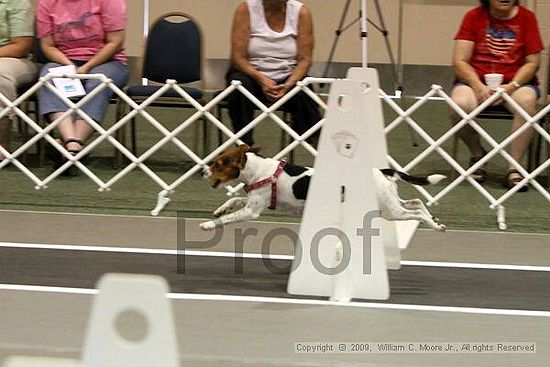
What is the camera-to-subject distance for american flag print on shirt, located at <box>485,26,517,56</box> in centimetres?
516

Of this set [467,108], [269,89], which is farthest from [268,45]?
[467,108]

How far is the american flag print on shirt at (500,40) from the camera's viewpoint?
203 inches

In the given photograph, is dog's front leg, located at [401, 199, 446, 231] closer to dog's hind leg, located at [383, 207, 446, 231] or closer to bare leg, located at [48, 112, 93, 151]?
dog's hind leg, located at [383, 207, 446, 231]

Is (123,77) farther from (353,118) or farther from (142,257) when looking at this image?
(353,118)

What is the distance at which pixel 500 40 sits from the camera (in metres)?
5.17

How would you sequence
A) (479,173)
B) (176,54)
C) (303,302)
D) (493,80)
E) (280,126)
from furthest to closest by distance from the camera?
(176,54)
(479,173)
(493,80)
(280,126)
(303,302)

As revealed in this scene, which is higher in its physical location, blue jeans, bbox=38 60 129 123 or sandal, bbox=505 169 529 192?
blue jeans, bbox=38 60 129 123

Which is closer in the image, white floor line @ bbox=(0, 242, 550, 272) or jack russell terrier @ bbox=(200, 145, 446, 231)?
jack russell terrier @ bbox=(200, 145, 446, 231)

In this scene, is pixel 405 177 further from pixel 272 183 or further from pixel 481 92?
pixel 481 92

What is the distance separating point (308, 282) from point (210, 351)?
2.17ft

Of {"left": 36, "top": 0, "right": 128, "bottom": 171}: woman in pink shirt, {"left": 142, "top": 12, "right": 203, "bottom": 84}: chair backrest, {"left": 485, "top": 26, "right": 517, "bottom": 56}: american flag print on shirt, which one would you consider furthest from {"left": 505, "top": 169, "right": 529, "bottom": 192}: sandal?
{"left": 36, "top": 0, "right": 128, "bottom": 171}: woman in pink shirt

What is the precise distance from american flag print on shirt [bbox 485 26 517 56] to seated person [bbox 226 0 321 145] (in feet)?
2.98

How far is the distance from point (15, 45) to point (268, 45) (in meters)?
1.35

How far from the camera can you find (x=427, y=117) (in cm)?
733
